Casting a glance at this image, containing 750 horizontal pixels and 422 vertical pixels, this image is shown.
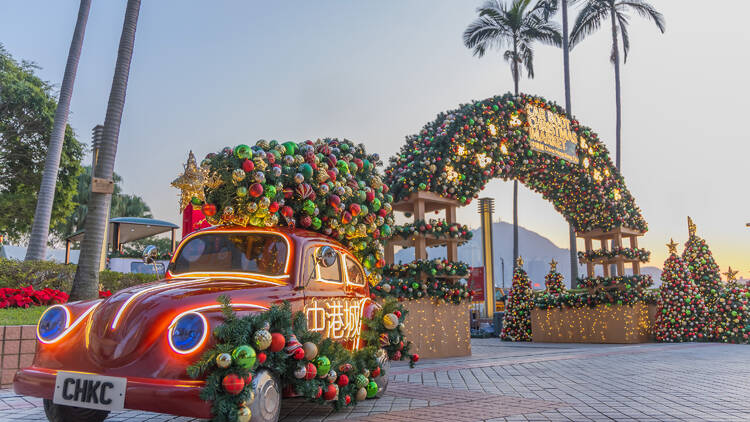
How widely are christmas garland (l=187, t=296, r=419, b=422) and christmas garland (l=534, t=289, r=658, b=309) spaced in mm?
11958

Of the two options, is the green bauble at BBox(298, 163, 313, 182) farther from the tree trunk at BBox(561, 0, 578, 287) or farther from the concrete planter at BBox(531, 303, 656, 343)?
the tree trunk at BBox(561, 0, 578, 287)

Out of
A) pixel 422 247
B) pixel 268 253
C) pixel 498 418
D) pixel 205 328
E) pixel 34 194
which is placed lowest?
pixel 498 418

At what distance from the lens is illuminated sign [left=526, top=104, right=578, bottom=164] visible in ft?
43.0

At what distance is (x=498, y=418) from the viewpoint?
4.66 m

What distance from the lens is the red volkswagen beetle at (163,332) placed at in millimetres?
3459

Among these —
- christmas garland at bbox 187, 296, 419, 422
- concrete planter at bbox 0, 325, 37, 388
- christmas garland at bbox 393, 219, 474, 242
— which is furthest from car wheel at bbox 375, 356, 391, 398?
christmas garland at bbox 393, 219, 474, 242

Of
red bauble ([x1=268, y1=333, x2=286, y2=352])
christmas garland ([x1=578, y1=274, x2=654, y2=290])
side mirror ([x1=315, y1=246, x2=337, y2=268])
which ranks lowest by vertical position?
red bauble ([x1=268, y1=333, x2=286, y2=352])

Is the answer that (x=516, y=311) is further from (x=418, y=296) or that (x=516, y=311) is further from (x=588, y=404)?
(x=588, y=404)

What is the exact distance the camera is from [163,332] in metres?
3.56

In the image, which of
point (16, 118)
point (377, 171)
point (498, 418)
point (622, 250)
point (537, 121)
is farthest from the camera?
point (16, 118)

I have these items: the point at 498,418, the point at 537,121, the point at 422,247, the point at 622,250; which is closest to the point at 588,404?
the point at 498,418

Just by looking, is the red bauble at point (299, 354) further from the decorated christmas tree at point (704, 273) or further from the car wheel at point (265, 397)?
the decorated christmas tree at point (704, 273)

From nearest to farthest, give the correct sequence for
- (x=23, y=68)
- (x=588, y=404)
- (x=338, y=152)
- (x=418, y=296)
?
(x=588, y=404) < (x=338, y=152) < (x=418, y=296) < (x=23, y=68)

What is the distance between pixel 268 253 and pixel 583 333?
13773mm
